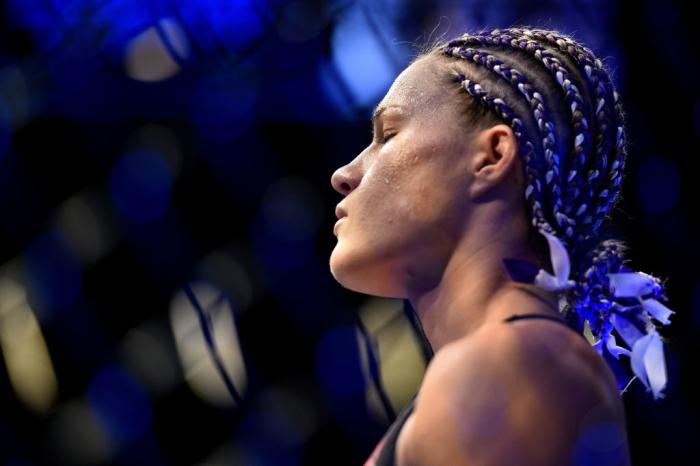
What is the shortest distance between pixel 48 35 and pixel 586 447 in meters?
1.23

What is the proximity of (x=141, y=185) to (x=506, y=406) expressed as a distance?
0.97 m

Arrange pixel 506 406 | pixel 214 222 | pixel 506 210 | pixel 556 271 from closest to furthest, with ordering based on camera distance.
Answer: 1. pixel 506 406
2. pixel 556 271
3. pixel 506 210
4. pixel 214 222

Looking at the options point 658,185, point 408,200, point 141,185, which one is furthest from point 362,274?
point 658,185

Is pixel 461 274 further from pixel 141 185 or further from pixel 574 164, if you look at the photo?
pixel 141 185

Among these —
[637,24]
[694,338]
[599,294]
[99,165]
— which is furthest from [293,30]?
[694,338]

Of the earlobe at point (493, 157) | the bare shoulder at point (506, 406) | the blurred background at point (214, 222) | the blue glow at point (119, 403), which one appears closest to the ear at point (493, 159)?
the earlobe at point (493, 157)

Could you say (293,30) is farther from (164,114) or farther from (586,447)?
(586,447)

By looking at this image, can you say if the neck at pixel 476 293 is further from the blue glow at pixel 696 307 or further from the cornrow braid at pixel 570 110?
the blue glow at pixel 696 307

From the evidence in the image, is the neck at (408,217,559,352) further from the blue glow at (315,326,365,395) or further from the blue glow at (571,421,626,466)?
the blue glow at (315,326,365,395)

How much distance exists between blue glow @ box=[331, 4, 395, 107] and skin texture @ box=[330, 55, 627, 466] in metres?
0.41

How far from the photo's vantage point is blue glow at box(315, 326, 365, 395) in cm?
161

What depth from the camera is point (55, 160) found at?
5.37ft

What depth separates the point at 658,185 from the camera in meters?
1.62

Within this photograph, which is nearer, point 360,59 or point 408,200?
point 408,200
